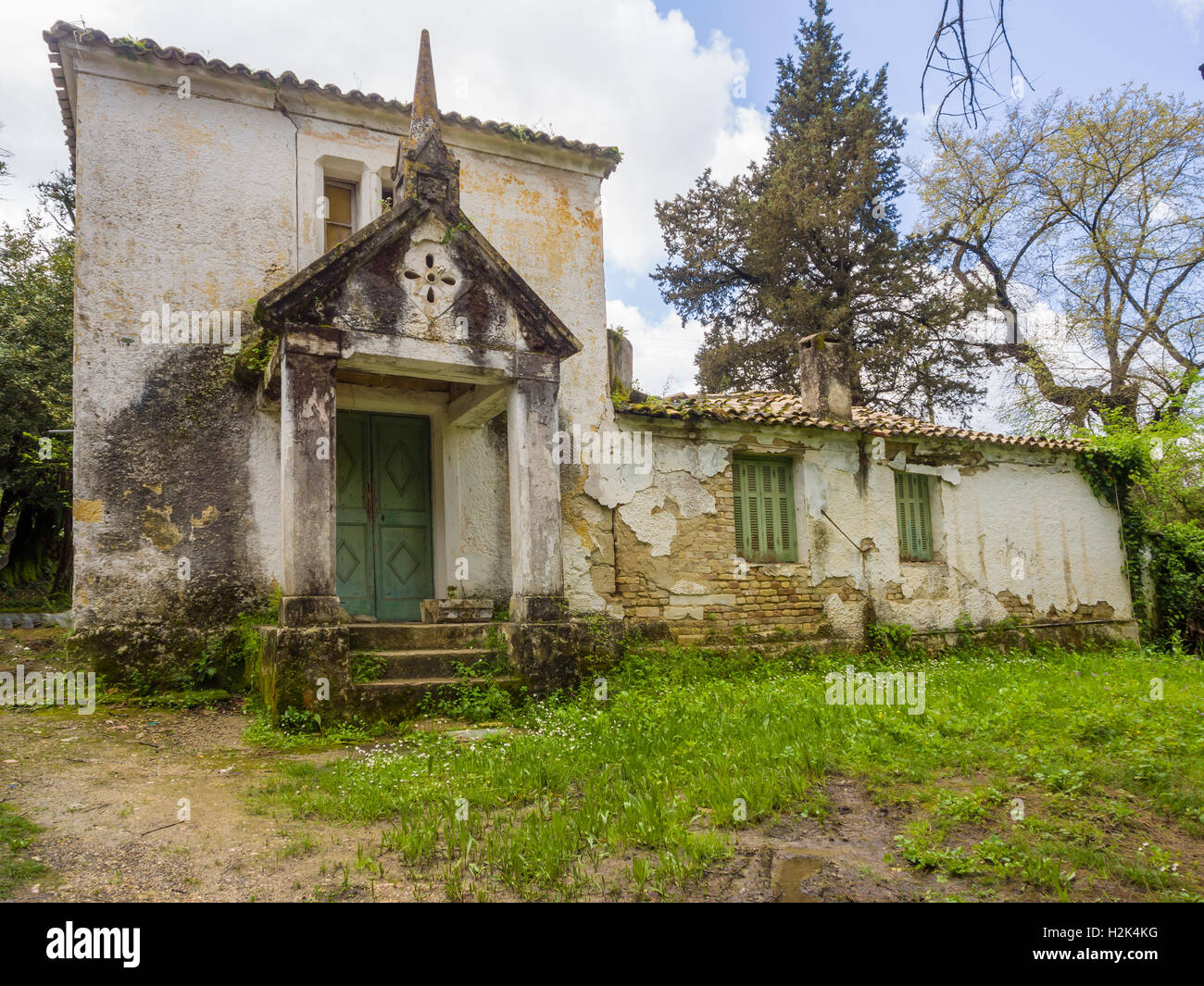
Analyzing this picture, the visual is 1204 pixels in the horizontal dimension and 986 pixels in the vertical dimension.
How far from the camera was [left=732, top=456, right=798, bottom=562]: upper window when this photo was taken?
10.4 m

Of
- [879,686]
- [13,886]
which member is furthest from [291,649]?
[879,686]

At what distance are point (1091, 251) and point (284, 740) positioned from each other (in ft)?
65.2

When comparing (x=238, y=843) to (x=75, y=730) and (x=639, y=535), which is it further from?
(x=639, y=535)

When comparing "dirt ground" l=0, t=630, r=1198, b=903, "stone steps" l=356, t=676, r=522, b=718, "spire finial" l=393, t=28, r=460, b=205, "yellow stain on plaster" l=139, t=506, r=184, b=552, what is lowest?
"dirt ground" l=0, t=630, r=1198, b=903

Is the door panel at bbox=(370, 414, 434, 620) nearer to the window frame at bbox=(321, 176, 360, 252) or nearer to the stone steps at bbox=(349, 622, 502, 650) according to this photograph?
the stone steps at bbox=(349, 622, 502, 650)

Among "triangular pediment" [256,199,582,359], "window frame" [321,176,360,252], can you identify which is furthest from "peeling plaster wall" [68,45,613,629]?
"triangular pediment" [256,199,582,359]

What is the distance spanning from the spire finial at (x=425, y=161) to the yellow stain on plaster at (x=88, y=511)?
4.05 meters

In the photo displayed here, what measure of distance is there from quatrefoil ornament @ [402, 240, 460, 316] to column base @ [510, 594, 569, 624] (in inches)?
112

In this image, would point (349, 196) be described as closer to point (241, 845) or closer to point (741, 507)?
point (741, 507)

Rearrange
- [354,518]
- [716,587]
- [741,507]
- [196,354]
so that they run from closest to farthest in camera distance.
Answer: [196,354], [354,518], [716,587], [741,507]

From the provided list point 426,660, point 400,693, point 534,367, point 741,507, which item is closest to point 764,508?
point 741,507

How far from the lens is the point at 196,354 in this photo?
8273mm

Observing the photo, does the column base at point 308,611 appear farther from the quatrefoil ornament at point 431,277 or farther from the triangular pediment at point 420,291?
the quatrefoil ornament at point 431,277

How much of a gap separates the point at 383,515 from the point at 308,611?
2640 mm
